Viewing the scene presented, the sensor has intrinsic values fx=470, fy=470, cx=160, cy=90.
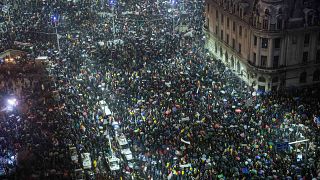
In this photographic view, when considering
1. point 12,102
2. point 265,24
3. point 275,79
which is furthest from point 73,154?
point 275,79

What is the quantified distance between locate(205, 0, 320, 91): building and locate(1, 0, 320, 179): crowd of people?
9.14 ft

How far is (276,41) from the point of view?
71500 millimetres

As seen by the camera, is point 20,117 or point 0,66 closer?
point 20,117

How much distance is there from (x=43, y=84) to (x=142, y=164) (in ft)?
87.1

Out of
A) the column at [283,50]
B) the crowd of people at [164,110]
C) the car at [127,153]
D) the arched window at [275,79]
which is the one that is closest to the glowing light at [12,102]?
the crowd of people at [164,110]

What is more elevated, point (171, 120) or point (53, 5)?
point (53, 5)

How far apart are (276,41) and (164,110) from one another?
68.8 ft

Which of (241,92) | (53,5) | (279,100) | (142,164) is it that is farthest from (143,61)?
(53,5)

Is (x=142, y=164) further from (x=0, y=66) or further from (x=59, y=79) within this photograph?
(x=0, y=66)

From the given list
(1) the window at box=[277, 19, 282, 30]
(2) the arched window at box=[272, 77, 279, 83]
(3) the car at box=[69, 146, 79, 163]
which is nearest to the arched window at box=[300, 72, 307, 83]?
(2) the arched window at box=[272, 77, 279, 83]

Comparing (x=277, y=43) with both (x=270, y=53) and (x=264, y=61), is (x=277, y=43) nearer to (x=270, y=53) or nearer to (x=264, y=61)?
(x=270, y=53)

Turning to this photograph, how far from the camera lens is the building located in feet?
231

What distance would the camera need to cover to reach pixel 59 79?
7562cm

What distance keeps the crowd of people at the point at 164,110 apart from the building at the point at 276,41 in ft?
9.14
